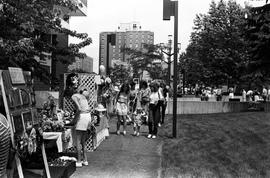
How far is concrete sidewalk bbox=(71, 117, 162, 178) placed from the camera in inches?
262

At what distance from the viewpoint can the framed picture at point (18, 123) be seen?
4.20 meters

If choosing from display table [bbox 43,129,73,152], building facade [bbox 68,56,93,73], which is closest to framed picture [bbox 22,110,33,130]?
display table [bbox 43,129,73,152]

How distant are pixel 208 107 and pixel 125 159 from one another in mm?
14562

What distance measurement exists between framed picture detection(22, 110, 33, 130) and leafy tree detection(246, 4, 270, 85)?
16.2 m

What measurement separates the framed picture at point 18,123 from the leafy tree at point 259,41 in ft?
54.3

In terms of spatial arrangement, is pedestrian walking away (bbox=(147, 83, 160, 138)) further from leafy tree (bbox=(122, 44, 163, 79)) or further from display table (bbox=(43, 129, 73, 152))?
leafy tree (bbox=(122, 44, 163, 79))

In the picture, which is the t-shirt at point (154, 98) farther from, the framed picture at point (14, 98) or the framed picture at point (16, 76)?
the framed picture at point (14, 98)

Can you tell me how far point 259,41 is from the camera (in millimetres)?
19203

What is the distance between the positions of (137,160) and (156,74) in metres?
32.9

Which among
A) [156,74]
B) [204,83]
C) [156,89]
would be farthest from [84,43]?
[156,74]

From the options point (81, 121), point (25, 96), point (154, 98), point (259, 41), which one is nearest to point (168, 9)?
point (154, 98)

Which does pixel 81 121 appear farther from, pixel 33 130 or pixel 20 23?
pixel 20 23

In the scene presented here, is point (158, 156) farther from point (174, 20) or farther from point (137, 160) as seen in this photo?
point (174, 20)

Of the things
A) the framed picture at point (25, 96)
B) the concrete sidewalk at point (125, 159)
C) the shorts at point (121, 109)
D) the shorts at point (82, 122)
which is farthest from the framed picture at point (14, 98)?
the shorts at point (121, 109)
